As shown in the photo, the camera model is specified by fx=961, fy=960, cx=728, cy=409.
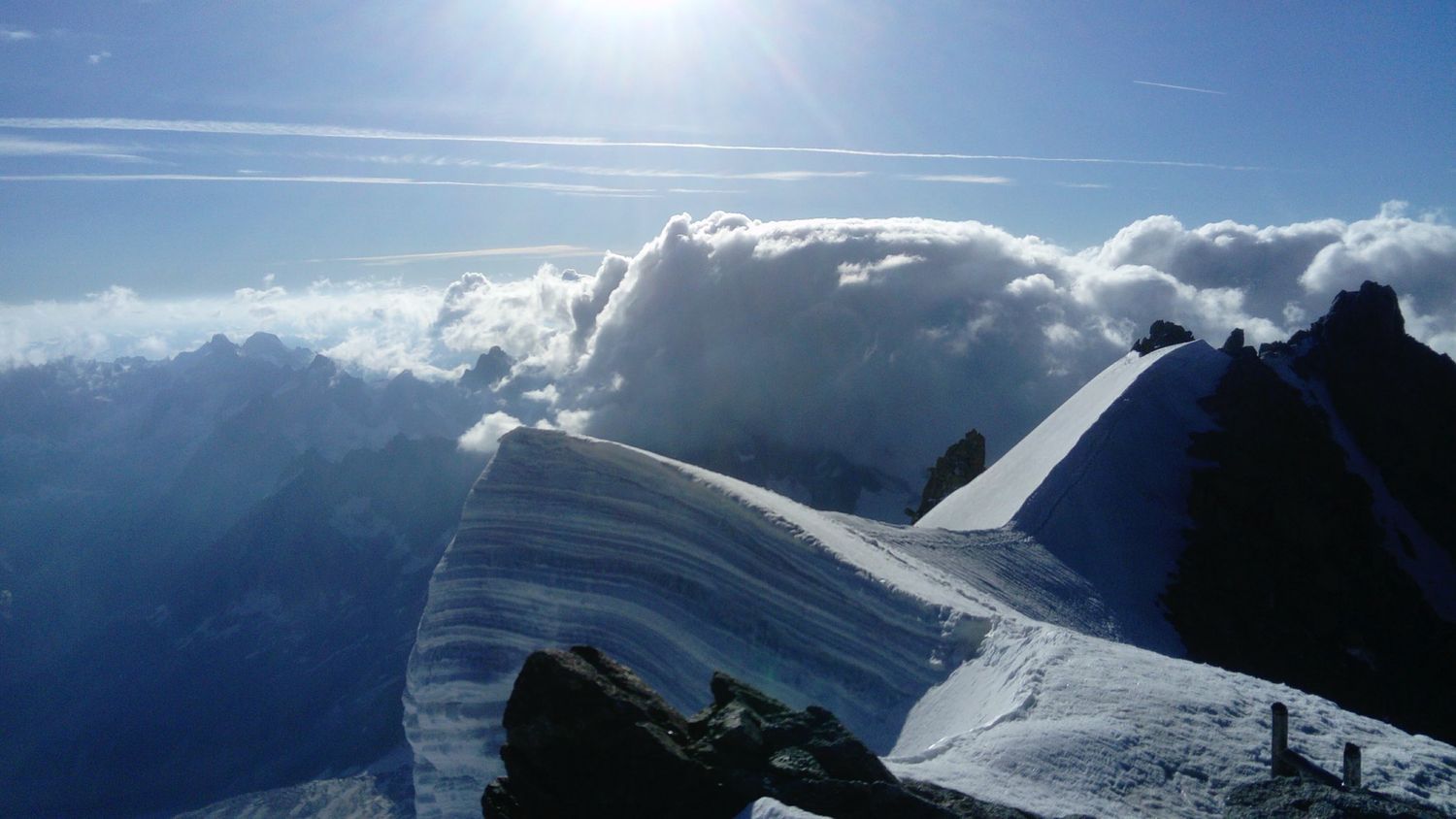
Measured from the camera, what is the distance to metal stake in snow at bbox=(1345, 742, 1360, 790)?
16297 millimetres

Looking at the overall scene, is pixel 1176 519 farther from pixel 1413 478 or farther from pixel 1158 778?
pixel 1158 778

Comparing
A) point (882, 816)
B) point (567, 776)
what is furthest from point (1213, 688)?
point (567, 776)

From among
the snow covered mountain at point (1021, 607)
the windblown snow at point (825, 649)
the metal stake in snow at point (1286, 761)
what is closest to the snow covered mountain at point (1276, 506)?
the snow covered mountain at point (1021, 607)

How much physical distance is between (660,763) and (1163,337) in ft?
254

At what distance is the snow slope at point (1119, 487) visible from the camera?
4531cm

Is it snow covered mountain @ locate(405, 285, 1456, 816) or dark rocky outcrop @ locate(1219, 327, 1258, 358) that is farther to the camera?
dark rocky outcrop @ locate(1219, 327, 1258, 358)

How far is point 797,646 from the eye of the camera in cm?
2655

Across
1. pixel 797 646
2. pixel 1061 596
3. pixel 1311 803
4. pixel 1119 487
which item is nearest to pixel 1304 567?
pixel 1119 487

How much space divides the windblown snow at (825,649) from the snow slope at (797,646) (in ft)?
0.19

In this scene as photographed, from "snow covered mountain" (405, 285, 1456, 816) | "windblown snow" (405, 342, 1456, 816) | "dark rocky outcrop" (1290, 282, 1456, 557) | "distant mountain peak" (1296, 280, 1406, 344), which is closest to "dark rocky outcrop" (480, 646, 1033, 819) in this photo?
"snow covered mountain" (405, 285, 1456, 816)

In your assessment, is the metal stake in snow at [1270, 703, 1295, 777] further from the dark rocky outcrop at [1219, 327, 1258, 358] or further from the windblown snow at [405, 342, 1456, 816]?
the dark rocky outcrop at [1219, 327, 1258, 358]

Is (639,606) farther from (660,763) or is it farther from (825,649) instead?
(660,763)

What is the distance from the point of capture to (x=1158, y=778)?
55.8 feet

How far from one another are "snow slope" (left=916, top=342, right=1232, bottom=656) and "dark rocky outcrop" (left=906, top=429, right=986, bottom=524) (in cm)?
1056
